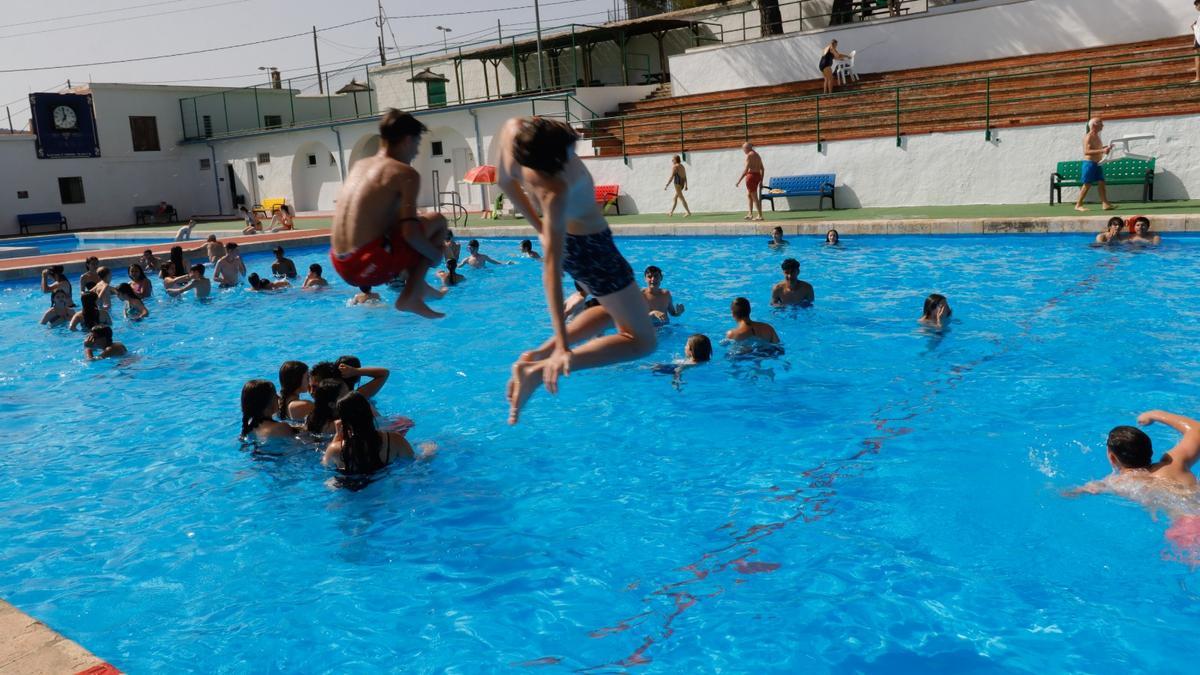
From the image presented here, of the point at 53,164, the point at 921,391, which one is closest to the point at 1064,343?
the point at 921,391

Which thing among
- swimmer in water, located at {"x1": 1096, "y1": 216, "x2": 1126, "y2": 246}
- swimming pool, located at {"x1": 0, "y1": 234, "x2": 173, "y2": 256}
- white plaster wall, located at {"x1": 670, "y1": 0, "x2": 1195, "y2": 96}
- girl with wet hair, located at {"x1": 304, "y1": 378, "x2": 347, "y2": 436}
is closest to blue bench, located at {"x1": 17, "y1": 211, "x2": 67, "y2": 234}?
swimming pool, located at {"x1": 0, "y1": 234, "x2": 173, "y2": 256}

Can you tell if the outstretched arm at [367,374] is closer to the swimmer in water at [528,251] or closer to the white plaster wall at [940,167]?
the swimmer in water at [528,251]

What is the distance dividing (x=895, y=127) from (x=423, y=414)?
17.1m

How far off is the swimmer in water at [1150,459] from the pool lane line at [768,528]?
1787 millimetres

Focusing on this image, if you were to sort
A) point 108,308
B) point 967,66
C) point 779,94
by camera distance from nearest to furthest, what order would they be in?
point 108,308 < point 967,66 < point 779,94

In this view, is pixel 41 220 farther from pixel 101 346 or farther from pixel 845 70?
pixel 845 70

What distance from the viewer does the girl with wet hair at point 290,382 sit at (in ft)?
26.7

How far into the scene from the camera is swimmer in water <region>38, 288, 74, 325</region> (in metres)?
14.6

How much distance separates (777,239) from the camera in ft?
59.0

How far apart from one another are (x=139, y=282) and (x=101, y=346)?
3961 millimetres

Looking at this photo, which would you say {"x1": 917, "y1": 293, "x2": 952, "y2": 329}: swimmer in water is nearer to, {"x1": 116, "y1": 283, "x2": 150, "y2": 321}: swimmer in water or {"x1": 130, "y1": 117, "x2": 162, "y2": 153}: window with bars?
{"x1": 116, "y1": 283, "x2": 150, "y2": 321}: swimmer in water

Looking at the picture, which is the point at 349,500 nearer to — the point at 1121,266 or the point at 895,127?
the point at 1121,266

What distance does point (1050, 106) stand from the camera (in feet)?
69.0

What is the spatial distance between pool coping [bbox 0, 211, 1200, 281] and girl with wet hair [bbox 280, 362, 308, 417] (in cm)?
1281
